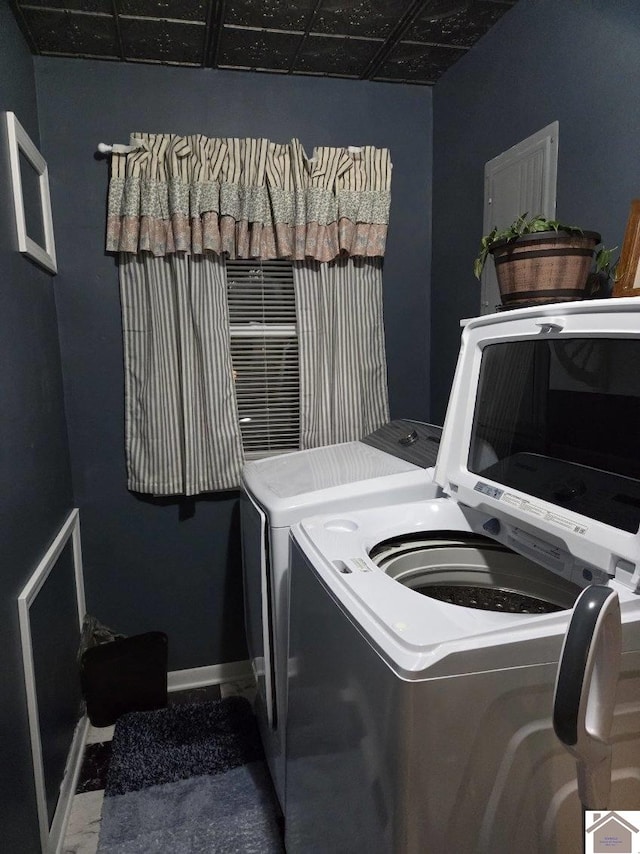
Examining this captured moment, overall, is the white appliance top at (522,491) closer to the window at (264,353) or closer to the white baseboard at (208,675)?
the window at (264,353)

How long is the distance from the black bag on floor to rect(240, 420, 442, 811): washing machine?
0.48 meters

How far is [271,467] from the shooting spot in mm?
1916

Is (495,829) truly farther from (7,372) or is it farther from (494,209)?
(494,209)

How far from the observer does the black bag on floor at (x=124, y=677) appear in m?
2.15

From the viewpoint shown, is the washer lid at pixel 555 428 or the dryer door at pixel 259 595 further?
the dryer door at pixel 259 595

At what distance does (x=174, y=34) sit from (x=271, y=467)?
5.10 ft

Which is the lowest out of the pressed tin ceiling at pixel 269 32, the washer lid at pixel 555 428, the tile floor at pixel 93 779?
the tile floor at pixel 93 779

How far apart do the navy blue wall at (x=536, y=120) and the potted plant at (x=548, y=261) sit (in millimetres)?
201

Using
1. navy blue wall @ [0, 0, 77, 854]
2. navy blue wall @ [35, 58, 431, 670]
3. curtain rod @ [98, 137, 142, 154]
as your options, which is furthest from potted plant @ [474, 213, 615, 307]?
curtain rod @ [98, 137, 142, 154]

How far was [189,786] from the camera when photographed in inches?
74.5

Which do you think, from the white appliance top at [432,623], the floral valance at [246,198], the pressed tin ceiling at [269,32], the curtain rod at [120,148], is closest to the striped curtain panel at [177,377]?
the floral valance at [246,198]

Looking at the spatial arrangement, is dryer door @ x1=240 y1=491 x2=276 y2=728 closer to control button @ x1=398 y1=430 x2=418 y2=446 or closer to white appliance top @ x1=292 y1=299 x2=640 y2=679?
white appliance top @ x1=292 y1=299 x2=640 y2=679

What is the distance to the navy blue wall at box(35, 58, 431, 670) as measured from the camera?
84.1 inches

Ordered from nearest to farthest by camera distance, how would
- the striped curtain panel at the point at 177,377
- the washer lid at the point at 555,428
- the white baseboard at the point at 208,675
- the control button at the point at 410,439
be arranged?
the washer lid at the point at 555,428, the control button at the point at 410,439, the striped curtain panel at the point at 177,377, the white baseboard at the point at 208,675
